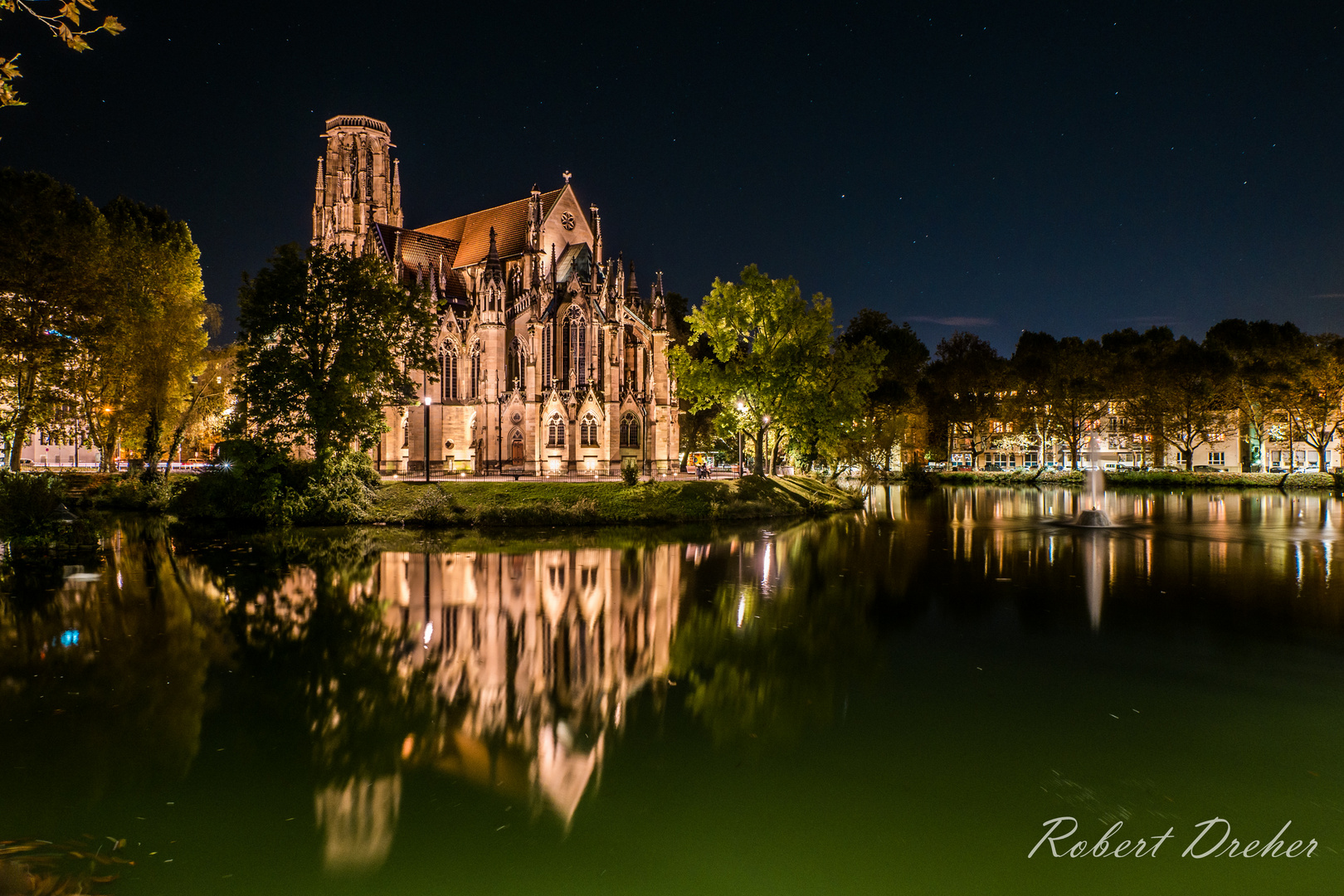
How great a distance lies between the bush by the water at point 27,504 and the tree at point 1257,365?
76.7 meters

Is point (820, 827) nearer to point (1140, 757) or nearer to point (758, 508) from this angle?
point (1140, 757)

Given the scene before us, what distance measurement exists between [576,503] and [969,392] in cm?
5580

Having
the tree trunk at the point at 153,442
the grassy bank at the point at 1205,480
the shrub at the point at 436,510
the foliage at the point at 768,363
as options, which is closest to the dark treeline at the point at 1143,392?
the grassy bank at the point at 1205,480

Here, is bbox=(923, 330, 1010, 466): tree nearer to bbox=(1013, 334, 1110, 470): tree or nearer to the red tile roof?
bbox=(1013, 334, 1110, 470): tree

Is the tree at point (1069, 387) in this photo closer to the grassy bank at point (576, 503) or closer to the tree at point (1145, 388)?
the tree at point (1145, 388)

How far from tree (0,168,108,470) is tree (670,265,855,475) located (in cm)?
2594

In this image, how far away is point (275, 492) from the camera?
2848 centimetres

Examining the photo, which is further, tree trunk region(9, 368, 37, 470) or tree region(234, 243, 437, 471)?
tree region(234, 243, 437, 471)

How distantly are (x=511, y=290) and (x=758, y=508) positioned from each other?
2405 centimetres

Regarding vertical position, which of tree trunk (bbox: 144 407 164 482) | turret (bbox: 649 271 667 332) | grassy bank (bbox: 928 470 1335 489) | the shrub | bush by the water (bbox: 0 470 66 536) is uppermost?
turret (bbox: 649 271 667 332)

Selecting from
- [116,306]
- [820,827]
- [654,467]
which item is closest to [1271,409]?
[654,467]

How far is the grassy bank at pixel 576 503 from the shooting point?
1189 inches

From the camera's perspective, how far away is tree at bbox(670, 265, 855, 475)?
38.0 metres

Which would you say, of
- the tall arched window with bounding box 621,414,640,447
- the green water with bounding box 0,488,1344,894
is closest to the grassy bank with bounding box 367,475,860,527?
the tall arched window with bounding box 621,414,640,447
